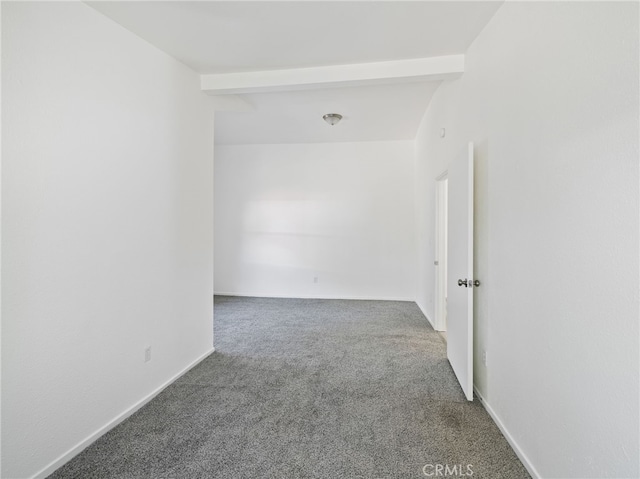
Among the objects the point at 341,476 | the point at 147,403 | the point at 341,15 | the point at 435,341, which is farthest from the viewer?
the point at 435,341

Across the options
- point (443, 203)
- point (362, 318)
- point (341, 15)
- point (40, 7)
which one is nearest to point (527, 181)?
point (341, 15)

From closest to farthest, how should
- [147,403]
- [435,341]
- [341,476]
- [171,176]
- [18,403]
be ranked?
[18,403]
[341,476]
[147,403]
[171,176]
[435,341]

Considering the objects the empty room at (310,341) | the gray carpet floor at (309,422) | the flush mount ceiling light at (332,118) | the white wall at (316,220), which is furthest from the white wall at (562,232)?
the white wall at (316,220)

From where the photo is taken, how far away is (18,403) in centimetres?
152

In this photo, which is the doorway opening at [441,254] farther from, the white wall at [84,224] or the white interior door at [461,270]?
the white wall at [84,224]

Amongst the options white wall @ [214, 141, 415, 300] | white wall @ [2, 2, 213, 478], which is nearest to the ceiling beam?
white wall @ [2, 2, 213, 478]

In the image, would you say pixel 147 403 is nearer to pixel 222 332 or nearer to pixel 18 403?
pixel 18 403

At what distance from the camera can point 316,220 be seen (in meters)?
5.90

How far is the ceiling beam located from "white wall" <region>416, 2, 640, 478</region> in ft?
1.29

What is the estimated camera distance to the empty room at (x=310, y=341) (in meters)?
1.21

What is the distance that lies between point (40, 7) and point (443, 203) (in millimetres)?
3790

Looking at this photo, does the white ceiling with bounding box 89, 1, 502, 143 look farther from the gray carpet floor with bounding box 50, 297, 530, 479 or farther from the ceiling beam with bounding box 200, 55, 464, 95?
the gray carpet floor with bounding box 50, 297, 530, 479

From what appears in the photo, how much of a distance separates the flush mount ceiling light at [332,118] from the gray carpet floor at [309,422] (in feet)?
9.27

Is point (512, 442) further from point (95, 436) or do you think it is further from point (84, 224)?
point (84, 224)
